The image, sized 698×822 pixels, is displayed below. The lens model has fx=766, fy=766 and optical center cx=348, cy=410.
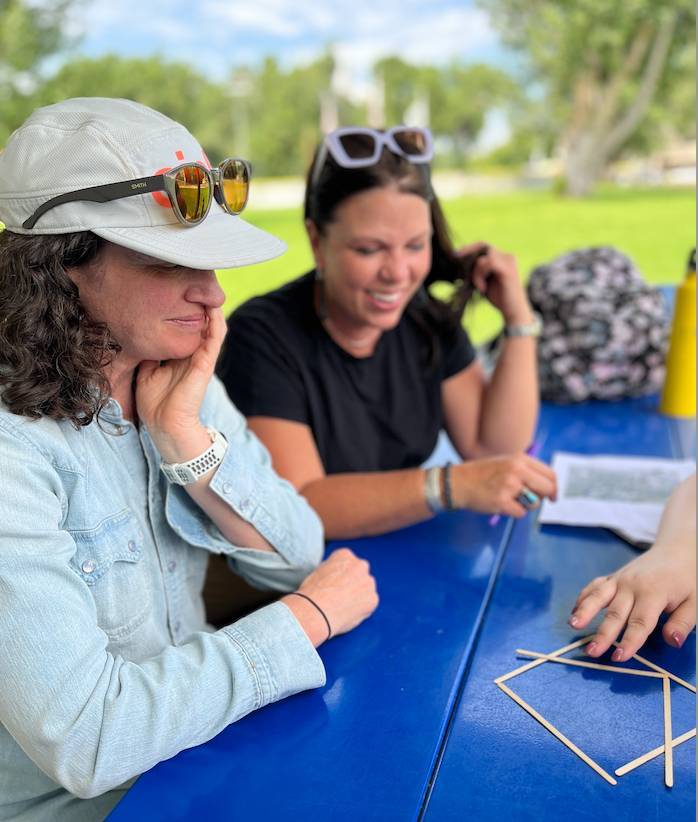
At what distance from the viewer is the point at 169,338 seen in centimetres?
92

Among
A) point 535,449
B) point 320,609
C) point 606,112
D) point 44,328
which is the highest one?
point 606,112

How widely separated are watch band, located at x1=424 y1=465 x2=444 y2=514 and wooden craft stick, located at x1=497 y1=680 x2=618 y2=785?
466mm

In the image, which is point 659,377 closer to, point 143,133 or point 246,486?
point 246,486

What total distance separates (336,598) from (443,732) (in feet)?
0.80

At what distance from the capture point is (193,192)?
0.88 meters

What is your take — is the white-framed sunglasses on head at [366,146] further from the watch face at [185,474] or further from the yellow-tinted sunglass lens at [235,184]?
the watch face at [185,474]

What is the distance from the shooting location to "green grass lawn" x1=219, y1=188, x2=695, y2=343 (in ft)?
27.8

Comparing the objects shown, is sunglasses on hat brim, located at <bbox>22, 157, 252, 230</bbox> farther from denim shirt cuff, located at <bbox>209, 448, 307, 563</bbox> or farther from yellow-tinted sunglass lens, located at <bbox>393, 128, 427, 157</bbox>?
yellow-tinted sunglass lens, located at <bbox>393, 128, 427, 157</bbox>

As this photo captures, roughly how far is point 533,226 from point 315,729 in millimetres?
11133

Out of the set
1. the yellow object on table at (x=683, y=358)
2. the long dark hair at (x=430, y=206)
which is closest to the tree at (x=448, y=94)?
the yellow object on table at (x=683, y=358)

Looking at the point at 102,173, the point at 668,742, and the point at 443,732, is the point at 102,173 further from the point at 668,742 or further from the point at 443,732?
the point at 668,742

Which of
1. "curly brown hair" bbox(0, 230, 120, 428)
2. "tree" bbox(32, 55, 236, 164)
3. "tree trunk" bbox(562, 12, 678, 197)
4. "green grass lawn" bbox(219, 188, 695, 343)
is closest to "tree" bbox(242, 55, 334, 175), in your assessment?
"tree" bbox(32, 55, 236, 164)

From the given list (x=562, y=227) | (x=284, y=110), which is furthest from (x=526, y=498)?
(x=284, y=110)

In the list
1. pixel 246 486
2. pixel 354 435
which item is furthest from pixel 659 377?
pixel 246 486
